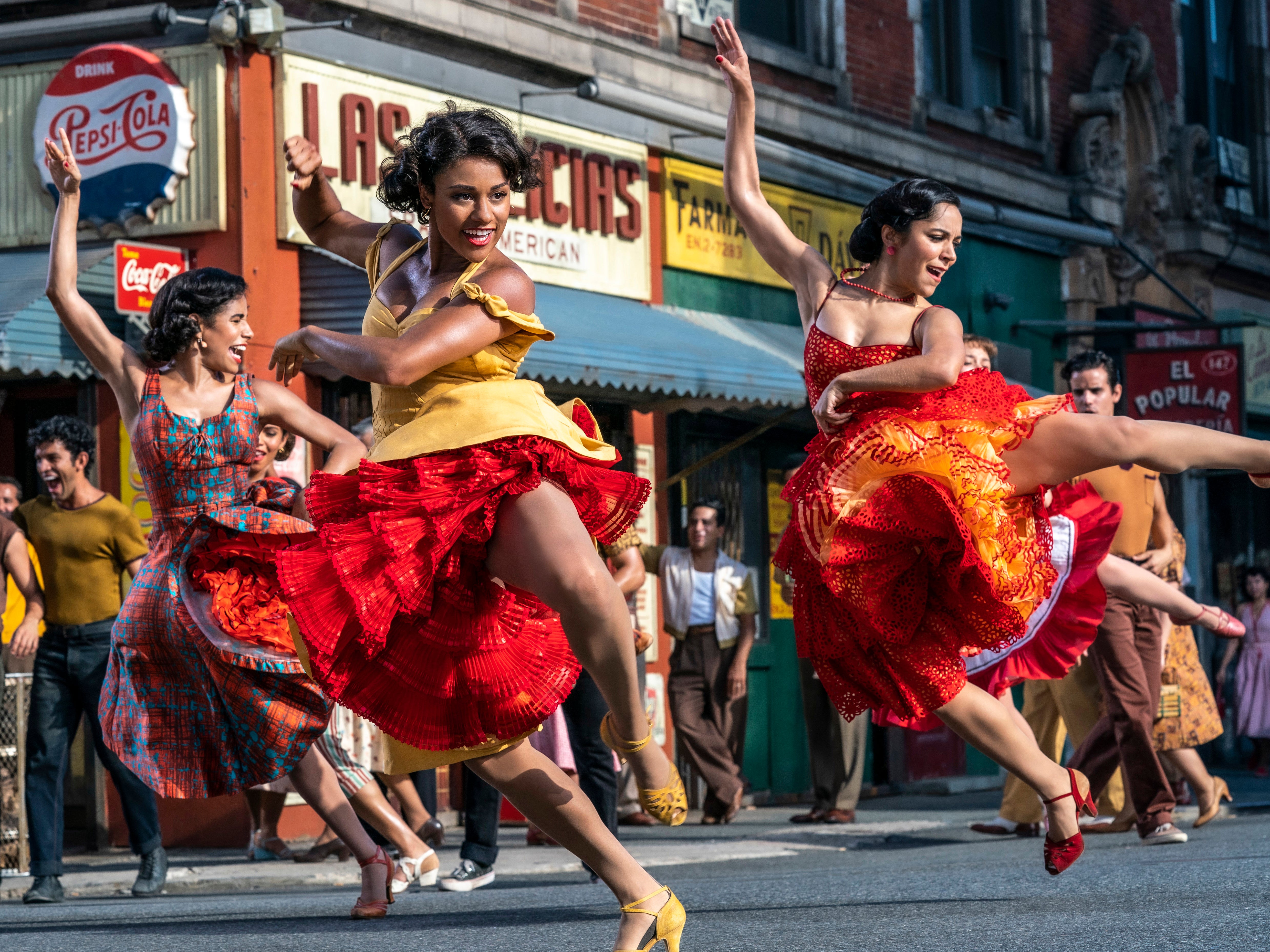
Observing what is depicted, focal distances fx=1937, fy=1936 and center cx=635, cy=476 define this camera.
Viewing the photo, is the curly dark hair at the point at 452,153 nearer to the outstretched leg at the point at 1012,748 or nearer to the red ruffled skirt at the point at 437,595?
the red ruffled skirt at the point at 437,595

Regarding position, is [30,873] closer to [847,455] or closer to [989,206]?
[847,455]

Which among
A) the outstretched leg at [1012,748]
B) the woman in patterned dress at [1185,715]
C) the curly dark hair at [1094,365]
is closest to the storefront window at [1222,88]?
the woman in patterned dress at [1185,715]

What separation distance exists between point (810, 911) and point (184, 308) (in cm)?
289

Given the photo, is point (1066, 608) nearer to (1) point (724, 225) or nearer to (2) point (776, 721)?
(2) point (776, 721)

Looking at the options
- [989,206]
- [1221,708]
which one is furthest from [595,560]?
[1221,708]

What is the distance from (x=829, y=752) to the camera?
39.7 ft

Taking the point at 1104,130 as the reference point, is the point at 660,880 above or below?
below

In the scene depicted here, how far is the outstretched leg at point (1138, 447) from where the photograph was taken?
18.3 ft

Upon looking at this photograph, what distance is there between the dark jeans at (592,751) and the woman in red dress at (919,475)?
194 cm

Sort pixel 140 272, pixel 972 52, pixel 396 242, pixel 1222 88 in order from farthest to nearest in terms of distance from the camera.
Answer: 1. pixel 1222 88
2. pixel 972 52
3. pixel 140 272
4. pixel 396 242

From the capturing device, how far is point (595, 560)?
457cm

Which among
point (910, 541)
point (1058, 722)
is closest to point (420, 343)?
point (910, 541)

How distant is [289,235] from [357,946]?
6.43 metres

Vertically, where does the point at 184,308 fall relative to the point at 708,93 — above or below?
below
